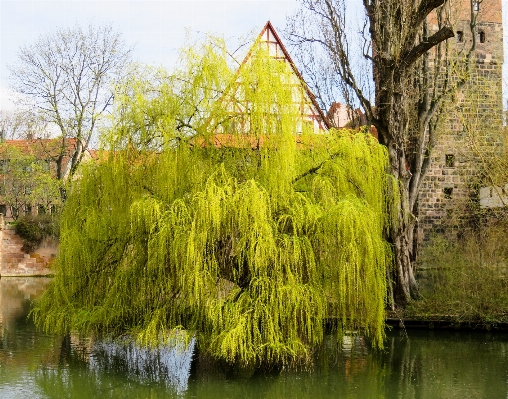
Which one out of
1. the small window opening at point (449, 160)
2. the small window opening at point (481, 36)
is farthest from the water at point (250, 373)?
the small window opening at point (481, 36)

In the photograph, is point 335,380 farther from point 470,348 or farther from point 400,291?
point 400,291

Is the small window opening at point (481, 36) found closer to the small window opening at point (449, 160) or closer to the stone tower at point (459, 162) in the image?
the stone tower at point (459, 162)

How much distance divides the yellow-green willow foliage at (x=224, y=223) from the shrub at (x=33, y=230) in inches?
867

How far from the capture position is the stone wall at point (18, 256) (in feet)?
103

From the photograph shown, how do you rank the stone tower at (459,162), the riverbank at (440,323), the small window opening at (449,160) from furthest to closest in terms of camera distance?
the small window opening at (449,160) < the stone tower at (459,162) < the riverbank at (440,323)

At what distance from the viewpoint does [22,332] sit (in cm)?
1388

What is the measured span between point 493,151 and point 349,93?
160 inches

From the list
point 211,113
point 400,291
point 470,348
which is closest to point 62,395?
point 211,113

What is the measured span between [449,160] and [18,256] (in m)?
19.4

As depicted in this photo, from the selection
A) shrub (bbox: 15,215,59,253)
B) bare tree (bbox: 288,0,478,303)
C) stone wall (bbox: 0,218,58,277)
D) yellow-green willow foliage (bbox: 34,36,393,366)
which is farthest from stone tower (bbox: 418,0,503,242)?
stone wall (bbox: 0,218,58,277)

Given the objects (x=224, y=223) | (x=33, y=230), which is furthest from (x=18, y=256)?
(x=224, y=223)

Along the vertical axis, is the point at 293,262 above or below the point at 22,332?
above

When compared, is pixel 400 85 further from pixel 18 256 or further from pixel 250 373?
pixel 18 256

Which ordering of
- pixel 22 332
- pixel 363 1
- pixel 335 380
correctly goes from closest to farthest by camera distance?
pixel 335 380
pixel 22 332
pixel 363 1
